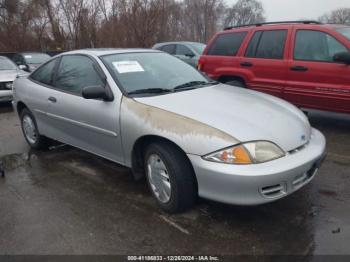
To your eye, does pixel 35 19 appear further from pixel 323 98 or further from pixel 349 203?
pixel 349 203

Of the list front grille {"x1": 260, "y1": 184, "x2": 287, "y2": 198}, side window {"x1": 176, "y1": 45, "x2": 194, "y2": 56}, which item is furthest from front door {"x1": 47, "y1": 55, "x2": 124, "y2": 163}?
side window {"x1": 176, "y1": 45, "x2": 194, "y2": 56}

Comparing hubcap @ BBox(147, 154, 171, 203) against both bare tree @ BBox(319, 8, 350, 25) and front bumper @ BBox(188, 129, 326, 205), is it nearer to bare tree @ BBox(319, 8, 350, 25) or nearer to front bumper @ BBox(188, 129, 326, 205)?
front bumper @ BBox(188, 129, 326, 205)

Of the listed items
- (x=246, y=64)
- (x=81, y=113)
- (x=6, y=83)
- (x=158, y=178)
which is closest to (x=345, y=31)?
(x=246, y=64)

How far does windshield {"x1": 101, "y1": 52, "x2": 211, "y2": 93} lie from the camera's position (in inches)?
146

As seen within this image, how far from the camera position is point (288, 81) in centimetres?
574

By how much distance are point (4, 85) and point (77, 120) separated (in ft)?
19.5

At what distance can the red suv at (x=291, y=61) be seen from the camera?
5.25 m

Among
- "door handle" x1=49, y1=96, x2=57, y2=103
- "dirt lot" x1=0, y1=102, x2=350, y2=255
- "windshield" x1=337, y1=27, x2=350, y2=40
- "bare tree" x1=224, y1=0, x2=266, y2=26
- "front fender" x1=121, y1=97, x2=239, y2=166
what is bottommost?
"dirt lot" x1=0, y1=102, x2=350, y2=255

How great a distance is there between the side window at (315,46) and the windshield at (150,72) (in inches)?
84.5

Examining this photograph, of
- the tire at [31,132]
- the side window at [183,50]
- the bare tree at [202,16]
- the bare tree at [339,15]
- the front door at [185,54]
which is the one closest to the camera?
the tire at [31,132]

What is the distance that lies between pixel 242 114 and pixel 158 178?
0.95m

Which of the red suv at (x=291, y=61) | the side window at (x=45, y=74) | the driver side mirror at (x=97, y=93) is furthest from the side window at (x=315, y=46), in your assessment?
the side window at (x=45, y=74)

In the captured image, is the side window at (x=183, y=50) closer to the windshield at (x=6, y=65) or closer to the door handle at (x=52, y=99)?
the windshield at (x=6, y=65)

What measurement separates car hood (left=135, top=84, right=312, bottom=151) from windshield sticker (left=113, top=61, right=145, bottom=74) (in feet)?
1.73
